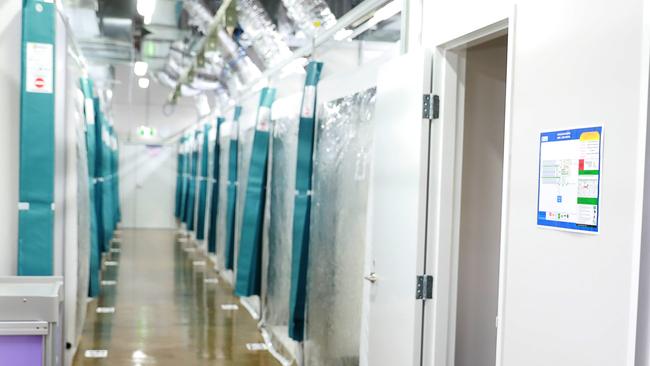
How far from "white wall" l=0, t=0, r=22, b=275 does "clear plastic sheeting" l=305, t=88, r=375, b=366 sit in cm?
179

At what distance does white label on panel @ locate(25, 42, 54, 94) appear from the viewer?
3.31 m

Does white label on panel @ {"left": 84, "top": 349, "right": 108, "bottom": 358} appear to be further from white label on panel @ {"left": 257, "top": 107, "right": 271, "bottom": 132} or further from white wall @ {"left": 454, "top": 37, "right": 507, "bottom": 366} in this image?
white wall @ {"left": 454, "top": 37, "right": 507, "bottom": 366}

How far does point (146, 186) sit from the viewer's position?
600 inches

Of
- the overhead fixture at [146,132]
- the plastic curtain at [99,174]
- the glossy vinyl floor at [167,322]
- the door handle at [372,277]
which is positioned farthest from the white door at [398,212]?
the overhead fixture at [146,132]

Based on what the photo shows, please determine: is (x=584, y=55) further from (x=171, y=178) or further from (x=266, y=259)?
(x=171, y=178)

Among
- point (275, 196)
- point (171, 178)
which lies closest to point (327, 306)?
point (275, 196)

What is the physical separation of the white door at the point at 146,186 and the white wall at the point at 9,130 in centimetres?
1198

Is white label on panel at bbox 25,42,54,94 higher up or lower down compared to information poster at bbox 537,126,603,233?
higher up

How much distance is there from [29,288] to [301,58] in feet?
9.78

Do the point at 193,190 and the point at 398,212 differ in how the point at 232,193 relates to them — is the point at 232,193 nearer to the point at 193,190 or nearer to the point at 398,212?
the point at 398,212

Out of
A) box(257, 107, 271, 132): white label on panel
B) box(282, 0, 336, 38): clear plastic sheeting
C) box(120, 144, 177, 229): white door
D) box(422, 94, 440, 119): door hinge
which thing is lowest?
box(120, 144, 177, 229): white door

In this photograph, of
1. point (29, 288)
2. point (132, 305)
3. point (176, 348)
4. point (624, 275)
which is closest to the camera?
point (624, 275)

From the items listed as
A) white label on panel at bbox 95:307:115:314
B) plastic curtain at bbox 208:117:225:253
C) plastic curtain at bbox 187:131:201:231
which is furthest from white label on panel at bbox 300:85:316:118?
plastic curtain at bbox 187:131:201:231

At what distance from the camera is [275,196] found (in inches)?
215
